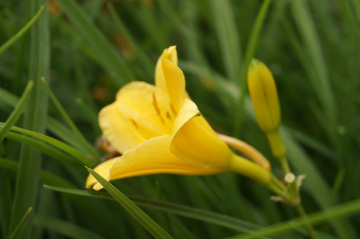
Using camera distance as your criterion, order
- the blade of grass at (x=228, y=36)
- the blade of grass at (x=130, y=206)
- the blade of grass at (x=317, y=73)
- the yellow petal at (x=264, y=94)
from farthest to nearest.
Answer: the blade of grass at (x=228, y=36) < the blade of grass at (x=317, y=73) < the yellow petal at (x=264, y=94) < the blade of grass at (x=130, y=206)

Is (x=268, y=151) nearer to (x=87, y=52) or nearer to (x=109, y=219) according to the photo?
(x=109, y=219)

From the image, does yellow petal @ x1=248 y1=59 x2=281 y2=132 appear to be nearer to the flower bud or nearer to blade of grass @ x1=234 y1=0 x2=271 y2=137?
the flower bud

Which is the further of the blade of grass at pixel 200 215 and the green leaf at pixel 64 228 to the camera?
the green leaf at pixel 64 228

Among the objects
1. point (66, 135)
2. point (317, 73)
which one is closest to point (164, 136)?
point (66, 135)

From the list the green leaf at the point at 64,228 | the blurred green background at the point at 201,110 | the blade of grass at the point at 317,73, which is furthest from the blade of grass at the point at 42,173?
the blade of grass at the point at 317,73

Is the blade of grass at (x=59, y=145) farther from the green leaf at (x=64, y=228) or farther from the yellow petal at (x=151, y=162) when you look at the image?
the green leaf at (x=64, y=228)

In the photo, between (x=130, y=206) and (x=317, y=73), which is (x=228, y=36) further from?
(x=130, y=206)

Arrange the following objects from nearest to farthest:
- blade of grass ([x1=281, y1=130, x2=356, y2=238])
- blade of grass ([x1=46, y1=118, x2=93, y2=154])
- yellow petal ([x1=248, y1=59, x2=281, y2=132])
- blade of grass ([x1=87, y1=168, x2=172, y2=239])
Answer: blade of grass ([x1=87, y1=168, x2=172, y2=239])
yellow petal ([x1=248, y1=59, x2=281, y2=132])
blade of grass ([x1=46, y1=118, x2=93, y2=154])
blade of grass ([x1=281, y1=130, x2=356, y2=238])

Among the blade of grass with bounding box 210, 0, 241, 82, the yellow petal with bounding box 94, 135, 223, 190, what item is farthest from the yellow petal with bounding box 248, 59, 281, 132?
the blade of grass with bounding box 210, 0, 241, 82
